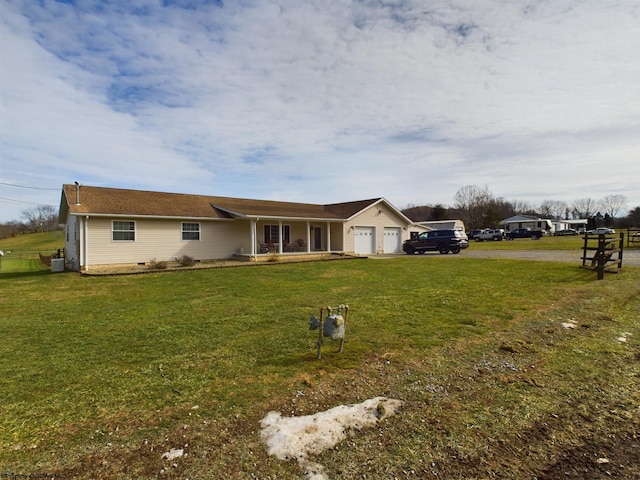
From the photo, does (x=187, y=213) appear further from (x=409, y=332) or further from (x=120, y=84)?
(x=409, y=332)

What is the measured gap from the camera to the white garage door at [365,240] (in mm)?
25094

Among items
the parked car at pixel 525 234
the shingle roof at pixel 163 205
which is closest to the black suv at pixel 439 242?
the shingle roof at pixel 163 205

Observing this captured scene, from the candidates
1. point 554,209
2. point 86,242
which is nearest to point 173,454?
point 86,242

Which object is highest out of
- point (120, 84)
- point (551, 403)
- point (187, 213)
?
point (120, 84)

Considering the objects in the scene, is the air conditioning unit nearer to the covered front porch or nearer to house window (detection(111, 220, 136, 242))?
house window (detection(111, 220, 136, 242))

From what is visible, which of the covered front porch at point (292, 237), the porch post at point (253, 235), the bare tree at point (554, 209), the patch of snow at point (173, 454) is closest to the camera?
the patch of snow at point (173, 454)

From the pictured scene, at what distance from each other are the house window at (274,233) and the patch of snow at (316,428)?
18926mm

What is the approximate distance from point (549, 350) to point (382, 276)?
315 inches

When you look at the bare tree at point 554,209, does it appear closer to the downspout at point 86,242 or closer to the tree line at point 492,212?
the tree line at point 492,212

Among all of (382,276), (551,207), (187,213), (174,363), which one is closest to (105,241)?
(187,213)

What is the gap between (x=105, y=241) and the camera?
16.3 m

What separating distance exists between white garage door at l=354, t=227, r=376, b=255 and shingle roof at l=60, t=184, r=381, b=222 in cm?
157

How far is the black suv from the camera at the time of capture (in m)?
24.4

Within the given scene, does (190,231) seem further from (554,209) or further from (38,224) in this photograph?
(554,209)
